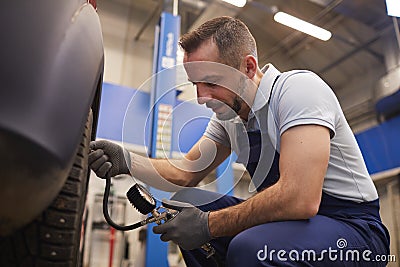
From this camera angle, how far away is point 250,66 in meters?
1.11

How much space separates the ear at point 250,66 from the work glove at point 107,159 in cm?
41

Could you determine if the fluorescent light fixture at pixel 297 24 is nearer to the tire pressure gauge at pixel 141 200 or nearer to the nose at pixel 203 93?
the nose at pixel 203 93

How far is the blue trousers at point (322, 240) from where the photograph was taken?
0.79 m

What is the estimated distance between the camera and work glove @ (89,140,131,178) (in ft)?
3.18

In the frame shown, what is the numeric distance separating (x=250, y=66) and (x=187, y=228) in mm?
492

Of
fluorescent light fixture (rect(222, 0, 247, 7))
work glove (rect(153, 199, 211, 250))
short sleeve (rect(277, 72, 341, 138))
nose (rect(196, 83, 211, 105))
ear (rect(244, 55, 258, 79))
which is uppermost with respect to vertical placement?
fluorescent light fixture (rect(222, 0, 247, 7))

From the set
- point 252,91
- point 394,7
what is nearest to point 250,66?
point 252,91

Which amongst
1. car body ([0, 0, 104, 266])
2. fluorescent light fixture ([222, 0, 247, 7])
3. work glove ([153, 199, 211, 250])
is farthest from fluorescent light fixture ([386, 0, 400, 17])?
car body ([0, 0, 104, 266])

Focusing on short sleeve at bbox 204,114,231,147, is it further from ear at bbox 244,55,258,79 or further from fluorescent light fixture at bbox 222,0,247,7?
fluorescent light fixture at bbox 222,0,247,7

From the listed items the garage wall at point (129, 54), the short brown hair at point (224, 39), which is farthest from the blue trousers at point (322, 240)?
the garage wall at point (129, 54)

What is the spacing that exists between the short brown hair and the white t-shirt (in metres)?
0.10

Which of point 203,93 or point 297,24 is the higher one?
point 297,24

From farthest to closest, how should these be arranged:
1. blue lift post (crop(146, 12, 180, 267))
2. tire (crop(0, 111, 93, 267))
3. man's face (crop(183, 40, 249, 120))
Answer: blue lift post (crop(146, 12, 180, 267)), man's face (crop(183, 40, 249, 120)), tire (crop(0, 111, 93, 267))

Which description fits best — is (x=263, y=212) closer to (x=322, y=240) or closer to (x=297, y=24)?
(x=322, y=240)
